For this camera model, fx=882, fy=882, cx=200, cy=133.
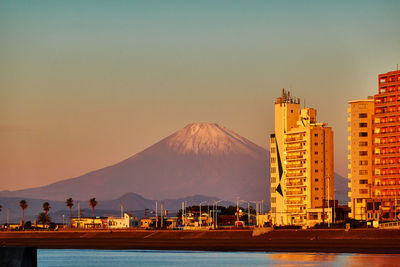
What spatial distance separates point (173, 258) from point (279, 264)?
24556mm

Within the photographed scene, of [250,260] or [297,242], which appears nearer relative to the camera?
[250,260]

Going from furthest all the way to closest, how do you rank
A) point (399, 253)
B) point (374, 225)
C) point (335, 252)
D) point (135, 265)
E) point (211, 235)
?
1. point (211, 235)
2. point (374, 225)
3. point (335, 252)
4. point (399, 253)
5. point (135, 265)

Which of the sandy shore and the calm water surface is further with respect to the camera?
the sandy shore

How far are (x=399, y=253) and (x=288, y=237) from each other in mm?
63553

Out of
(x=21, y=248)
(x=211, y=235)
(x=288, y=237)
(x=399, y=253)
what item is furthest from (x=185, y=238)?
(x=21, y=248)

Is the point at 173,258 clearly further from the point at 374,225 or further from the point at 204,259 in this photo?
the point at 374,225

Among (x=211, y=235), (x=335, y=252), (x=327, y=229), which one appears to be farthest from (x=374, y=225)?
(x=335, y=252)

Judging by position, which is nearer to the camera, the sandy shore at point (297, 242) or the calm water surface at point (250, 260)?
the calm water surface at point (250, 260)

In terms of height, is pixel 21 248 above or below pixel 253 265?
above

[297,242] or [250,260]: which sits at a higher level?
[250,260]

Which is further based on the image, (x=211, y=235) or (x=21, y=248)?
(x=211, y=235)

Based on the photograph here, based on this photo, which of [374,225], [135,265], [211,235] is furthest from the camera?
[211,235]

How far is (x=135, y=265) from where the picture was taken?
103062 millimetres

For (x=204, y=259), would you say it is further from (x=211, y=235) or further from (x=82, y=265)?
(x=211, y=235)
